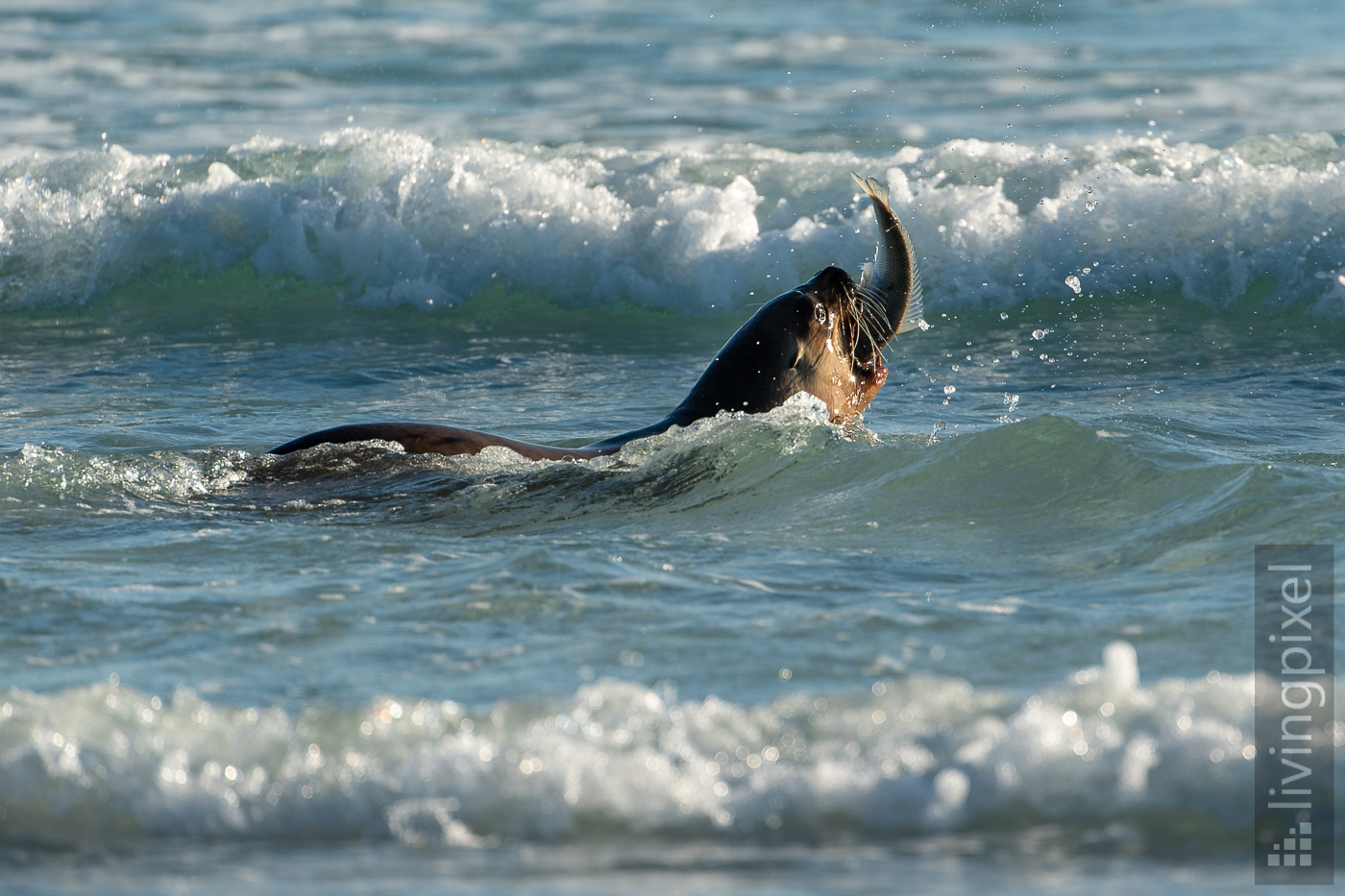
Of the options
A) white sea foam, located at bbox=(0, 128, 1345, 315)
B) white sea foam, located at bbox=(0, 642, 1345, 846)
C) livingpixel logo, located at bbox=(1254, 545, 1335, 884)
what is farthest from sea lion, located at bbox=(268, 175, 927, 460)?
white sea foam, located at bbox=(0, 128, 1345, 315)

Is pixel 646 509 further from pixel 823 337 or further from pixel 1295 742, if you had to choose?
pixel 1295 742

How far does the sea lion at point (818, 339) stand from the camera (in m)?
6.26

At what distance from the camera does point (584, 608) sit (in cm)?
420

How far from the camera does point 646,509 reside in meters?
5.47

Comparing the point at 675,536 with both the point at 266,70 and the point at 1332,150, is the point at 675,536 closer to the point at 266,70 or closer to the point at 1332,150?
the point at 1332,150

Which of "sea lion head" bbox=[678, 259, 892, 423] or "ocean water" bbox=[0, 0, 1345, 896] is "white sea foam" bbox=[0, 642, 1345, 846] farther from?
"sea lion head" bbox=[678, 259, 892, 423]

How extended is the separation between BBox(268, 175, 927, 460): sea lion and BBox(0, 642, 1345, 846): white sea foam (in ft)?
9.37

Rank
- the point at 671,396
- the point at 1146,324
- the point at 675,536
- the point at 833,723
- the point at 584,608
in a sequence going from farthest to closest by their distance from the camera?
1. the point at 1146,324
2. the point at 671,396
3. the point at 675,536
4. the point at 584,608
5. the point at 833,723

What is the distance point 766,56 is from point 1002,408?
1007 cm

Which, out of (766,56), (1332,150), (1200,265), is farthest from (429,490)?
(766,56)

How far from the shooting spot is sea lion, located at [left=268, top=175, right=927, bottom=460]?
626 centimetres

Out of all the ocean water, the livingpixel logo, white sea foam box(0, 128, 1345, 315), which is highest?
white sea foam box(0, 128, 1345, 315)

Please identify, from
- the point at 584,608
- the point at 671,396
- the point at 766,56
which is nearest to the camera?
the point at 584,608

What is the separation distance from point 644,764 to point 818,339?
3379 mm
